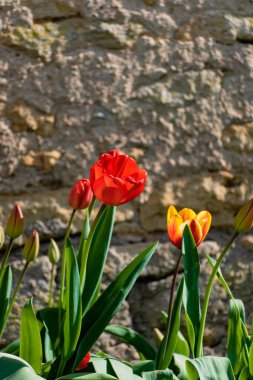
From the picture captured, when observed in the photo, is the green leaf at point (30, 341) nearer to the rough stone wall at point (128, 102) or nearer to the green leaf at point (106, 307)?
the green leaf at point (106, 307)

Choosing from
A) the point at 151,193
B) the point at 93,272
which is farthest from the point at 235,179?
the point at 93,272

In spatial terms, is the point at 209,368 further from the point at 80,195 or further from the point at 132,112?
the point at 132,112

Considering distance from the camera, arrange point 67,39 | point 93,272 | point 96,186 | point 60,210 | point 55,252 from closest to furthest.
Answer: point 96,186 < point 93,272 < point 55,252 < point 60,210 < point 67,39

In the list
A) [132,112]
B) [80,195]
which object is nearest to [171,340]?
[80,195]

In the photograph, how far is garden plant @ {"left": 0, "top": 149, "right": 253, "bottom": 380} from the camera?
4.20 ft

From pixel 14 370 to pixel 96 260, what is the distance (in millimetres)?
306

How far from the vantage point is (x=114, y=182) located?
1267mm

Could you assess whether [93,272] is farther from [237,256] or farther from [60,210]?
[237,256]

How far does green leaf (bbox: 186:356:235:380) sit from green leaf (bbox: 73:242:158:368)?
154 mm

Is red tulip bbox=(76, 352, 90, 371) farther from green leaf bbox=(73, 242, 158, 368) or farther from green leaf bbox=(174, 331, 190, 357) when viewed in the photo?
green leaf bbox=(174, 331, 190, 357)

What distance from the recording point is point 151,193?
2236mm

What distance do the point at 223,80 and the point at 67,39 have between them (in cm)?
48

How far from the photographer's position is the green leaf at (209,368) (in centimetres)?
128

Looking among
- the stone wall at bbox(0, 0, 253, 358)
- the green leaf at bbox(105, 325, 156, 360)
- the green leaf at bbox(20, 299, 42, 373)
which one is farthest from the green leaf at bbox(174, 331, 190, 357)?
the stone wall at bbox(0, 0, 253, 358)
